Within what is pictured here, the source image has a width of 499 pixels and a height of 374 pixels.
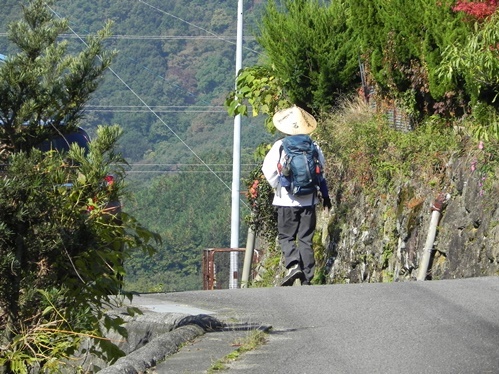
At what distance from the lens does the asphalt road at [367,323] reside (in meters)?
6.79

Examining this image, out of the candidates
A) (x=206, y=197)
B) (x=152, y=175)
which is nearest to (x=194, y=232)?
(x=206, y=197)

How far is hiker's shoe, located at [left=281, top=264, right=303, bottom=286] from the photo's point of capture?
1284cm

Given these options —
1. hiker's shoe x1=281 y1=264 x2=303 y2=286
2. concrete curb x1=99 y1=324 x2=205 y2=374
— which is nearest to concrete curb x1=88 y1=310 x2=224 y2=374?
concrete curb x1=99 y1=324 x2=205 y2=374

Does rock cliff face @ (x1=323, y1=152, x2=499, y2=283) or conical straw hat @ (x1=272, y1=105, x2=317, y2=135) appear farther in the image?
conical straw hat @ (x1=272, y1=105, x2=317, y2=135)

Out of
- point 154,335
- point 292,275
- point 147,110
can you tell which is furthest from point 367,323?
point 147,110

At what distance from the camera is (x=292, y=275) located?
42.2 ft

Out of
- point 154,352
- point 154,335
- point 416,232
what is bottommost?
point 154,335

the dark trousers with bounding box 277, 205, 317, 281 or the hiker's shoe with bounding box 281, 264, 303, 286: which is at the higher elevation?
the dark trousers with bounding box 277, 205, 317, 281

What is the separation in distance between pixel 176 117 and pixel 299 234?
Answer: 5895 cm

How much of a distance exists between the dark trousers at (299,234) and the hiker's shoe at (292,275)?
2.2 inches

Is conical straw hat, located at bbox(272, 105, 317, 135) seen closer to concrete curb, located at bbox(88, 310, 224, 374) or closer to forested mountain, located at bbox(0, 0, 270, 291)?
concrete curb, located at bbox(88, 310, 224, 374)

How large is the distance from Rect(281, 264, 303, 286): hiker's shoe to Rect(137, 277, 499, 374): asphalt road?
178 centimetres

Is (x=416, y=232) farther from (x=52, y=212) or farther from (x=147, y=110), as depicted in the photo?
(x=147, y=110)

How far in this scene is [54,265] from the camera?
7258 mm
